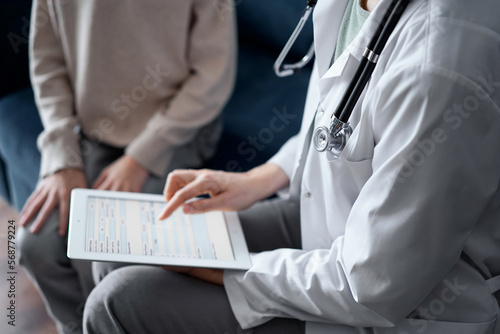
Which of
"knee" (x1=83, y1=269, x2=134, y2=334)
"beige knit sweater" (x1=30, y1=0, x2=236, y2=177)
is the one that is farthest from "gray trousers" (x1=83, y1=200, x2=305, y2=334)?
"beige knit sweater" (x1=30, y1=0, x2=236, y2=177)

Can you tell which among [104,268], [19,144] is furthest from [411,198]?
[19,144]

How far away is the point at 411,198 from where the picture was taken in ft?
2.11

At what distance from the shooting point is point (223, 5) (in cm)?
126

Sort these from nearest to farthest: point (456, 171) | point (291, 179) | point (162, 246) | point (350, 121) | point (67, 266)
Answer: point (456, 171) < point (350, 121) < point (162, 246) < point (291, 179) < point (67, 266)

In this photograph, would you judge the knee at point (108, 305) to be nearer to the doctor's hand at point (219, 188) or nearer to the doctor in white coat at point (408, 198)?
the doctor in white coat at point (408, 198)

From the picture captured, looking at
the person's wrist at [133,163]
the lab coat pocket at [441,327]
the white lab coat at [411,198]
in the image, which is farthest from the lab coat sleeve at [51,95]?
the lab coat pocket at [441,327]

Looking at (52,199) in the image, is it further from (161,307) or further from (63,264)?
(161,307)

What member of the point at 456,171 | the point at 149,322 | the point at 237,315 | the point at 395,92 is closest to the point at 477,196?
the point at 456,171

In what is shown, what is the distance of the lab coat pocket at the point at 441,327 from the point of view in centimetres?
73

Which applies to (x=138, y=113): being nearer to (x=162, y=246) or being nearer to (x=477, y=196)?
(x=162, y=246)

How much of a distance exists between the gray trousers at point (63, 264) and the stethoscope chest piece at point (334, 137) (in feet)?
2.02

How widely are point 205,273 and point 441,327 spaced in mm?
354

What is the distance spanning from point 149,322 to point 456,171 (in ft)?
1.60

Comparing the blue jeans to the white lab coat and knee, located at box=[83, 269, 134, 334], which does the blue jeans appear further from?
the white lab coat
